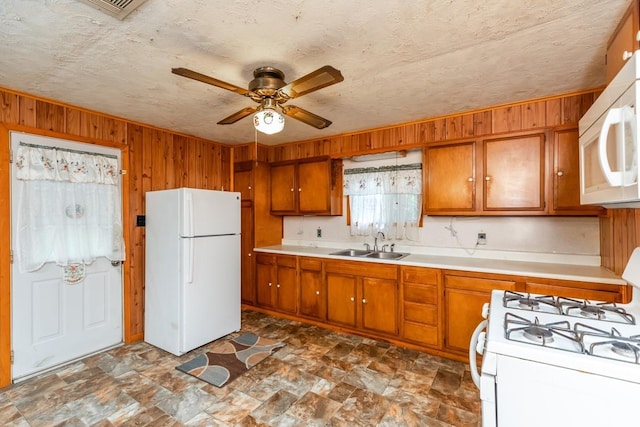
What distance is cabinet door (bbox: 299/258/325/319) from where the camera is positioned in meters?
3.62

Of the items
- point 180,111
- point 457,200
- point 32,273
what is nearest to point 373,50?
point 457,200

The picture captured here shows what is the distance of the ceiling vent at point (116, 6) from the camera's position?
1.40 m

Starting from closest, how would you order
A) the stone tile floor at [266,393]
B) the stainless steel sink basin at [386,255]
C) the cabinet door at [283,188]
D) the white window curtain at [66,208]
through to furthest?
1. the stone tile floor at [266,393]
2. the white window curtain at [66,208]
3. the stainless steel sink basin at [386,255]
4. the cabinet door at [283,188]

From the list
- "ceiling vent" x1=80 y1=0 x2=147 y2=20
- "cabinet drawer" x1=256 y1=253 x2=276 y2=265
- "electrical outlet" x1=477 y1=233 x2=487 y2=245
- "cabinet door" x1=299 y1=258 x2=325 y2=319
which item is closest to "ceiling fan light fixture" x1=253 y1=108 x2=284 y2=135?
"ceiling vent" x1=80 y1=0 x2=147 y2=20

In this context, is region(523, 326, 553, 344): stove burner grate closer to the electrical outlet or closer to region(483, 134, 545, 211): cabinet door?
region(483, 134, 545, 211): cabinet door

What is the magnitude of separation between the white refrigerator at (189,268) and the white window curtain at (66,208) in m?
0.37

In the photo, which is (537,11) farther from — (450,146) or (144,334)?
(144,334)

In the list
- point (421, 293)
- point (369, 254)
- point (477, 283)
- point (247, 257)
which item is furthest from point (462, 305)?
point (247, 257)

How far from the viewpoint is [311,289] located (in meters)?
3.70

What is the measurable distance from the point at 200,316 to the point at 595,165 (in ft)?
10.9

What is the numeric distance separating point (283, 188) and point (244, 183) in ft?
1.96

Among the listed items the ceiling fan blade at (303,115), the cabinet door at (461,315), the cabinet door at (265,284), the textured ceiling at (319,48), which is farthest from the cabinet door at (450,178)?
the cabinet door at (265,284)

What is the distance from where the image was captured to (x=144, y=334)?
10.7 feet

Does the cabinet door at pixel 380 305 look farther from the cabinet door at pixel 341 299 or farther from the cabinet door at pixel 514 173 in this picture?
the cabinet door at pixel 514 173
